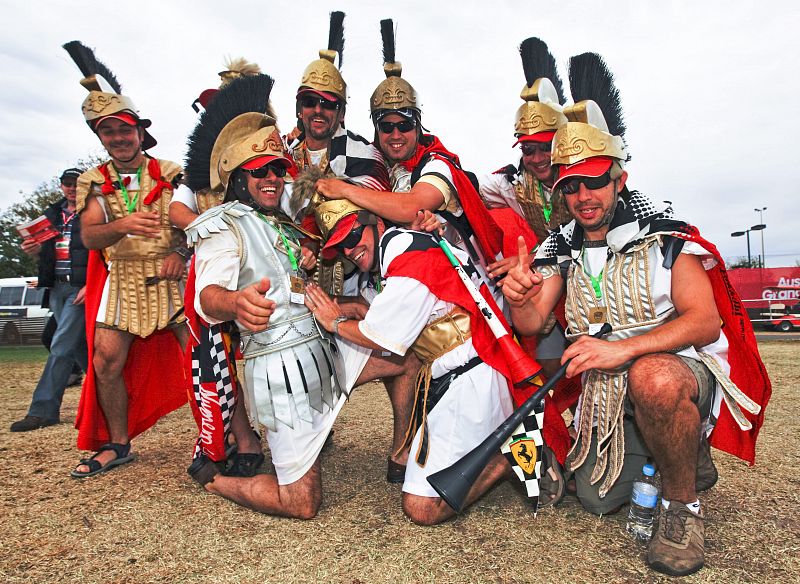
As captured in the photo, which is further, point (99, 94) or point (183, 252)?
point (183, 252)

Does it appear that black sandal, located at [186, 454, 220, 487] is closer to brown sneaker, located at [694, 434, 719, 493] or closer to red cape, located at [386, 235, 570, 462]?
red cape, located at [386, 235, 570, 462]

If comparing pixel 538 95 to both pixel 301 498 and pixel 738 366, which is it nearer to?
pixel 738 366

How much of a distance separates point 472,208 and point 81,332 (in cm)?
365

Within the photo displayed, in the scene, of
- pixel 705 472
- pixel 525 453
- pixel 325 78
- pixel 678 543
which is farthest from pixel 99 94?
pixel 705 472

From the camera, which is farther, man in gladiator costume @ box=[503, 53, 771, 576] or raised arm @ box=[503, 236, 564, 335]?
raised arm @ box=[503, 236, 564, 335]

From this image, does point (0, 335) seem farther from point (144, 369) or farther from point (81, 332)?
point (144, 369)

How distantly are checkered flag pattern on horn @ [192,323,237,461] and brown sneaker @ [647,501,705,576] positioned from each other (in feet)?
6.58

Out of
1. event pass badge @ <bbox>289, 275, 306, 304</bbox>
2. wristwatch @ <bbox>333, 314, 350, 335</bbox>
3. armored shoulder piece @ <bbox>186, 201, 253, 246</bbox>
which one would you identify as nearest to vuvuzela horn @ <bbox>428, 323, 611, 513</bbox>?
wristwatch @ <bbox>333, 314, 350, 335</bbox>

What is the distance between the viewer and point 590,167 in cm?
241

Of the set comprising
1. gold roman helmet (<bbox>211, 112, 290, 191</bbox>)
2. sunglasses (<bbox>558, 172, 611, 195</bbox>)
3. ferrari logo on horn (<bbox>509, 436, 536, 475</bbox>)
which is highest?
gold roman helmet (<bbox>211, 112, 290, 191</bbox>)

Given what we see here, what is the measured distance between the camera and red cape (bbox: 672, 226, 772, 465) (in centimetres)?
247

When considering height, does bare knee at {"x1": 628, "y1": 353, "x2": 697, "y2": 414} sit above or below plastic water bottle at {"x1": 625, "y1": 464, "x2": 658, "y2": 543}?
above

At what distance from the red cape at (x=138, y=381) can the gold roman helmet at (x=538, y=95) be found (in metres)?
2.57

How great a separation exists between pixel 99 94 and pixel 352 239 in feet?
6.03
